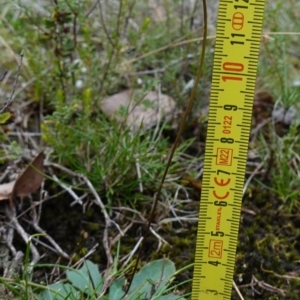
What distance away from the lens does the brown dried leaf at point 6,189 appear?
69.6 inches

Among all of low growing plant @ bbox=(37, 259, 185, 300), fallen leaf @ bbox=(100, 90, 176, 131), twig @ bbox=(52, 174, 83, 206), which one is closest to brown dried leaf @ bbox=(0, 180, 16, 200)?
twig @ bbox=(52, 174, 83, 206)

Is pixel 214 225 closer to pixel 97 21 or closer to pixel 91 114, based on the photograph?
pixel 91 114

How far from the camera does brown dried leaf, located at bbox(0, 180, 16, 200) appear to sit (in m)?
1.77

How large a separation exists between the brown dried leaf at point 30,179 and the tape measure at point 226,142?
29.6 inches

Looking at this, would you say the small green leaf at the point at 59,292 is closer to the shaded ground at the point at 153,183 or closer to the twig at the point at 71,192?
the shaded ground at the point at 153,183

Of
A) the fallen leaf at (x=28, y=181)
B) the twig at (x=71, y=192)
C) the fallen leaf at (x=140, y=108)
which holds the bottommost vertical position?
the twig at (x=71, y=192)

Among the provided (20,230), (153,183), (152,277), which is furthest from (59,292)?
(153,183)

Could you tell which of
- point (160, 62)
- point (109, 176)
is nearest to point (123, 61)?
point (160, 62)

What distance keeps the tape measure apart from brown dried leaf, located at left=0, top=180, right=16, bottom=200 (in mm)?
771

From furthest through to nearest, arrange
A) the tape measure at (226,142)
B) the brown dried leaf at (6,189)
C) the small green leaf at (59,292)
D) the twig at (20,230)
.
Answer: the brown dried leaf at (6,189), the twig at (20,230), the small green leaf at (59,292), the tape measure at (226,142)

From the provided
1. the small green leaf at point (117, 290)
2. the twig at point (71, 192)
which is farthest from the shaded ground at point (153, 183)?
the small green leaf at point (117, 290)

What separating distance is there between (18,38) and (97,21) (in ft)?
1.43

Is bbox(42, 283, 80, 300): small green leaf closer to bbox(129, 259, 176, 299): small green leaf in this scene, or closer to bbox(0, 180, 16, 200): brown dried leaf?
bbox(129, 259, 176, 299): small green leaf

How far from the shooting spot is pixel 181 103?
2.28 meters
